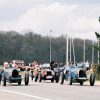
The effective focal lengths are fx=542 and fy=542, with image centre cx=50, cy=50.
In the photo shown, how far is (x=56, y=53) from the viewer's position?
149000mm

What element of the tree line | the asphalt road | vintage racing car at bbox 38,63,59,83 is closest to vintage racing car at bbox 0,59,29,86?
the asphalt road

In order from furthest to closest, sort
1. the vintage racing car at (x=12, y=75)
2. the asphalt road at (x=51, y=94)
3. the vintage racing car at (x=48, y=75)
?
1. the vintage racing car at (x=48, y=75)
2. the vintage racing car at (x=12, y=75)
3. the asphalt road at (x=51, y=94)

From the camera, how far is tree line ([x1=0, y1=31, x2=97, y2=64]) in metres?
143

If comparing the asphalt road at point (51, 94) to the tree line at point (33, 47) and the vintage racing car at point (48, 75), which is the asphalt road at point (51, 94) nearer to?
the vintage racing car at point (48, 75)

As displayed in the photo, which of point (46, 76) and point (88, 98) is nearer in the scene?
point (88, 98)

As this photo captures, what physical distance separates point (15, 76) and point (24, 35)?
120 meters

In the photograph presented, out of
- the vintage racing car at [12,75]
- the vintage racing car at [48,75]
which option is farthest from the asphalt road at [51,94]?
the vintage racing car at [48,75]

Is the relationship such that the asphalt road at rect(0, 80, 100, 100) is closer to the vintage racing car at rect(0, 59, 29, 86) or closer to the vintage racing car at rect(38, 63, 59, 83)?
the vintage racing car at rect(0, 59, 29, 86)

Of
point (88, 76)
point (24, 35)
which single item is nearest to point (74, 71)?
point (88, 76)

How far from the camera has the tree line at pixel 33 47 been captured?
142788 mm

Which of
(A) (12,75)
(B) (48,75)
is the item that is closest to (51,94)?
(A) (12,75)

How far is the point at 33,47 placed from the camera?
151375mm

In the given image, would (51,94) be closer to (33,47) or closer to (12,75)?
(12,75)

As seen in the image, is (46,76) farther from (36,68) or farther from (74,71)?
(74,71)
